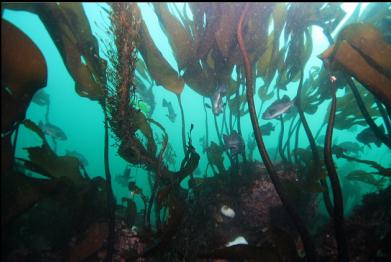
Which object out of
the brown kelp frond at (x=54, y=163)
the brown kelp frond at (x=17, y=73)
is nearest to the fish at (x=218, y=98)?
the brown kelp frond at (x=54, y=163)

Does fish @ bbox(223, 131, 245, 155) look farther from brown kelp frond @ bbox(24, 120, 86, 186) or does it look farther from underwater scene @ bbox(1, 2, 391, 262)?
brown kelp frond @ bbox(24, 120, 86, 186)

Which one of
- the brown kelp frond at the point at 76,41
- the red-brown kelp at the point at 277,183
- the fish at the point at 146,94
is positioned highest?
the fish at the point at 146,94

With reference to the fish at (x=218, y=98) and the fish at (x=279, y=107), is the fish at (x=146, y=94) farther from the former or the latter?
the fish at (x=279, y=107)

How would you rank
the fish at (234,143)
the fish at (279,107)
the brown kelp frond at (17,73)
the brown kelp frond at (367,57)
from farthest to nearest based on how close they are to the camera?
the fish at (279,107) < the fish at (234,143) < the brown kelp frond at (367,57) < the brown kelp frond at (17,73)

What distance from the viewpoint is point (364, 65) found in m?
2.24

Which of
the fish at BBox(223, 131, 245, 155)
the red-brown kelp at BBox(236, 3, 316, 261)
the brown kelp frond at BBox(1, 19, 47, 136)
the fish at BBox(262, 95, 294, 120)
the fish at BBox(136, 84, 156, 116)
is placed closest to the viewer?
the brown kelp frond at BBox(1, 19, 47, 136)

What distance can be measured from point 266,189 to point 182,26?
9.08ft

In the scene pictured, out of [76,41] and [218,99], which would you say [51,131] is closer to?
[76,41]

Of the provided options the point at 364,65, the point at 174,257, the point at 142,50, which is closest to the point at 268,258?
the point at 174,257

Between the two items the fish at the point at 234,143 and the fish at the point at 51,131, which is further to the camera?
the fish at the point at 51,131

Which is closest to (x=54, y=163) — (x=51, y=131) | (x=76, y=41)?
(x=76, y=41)

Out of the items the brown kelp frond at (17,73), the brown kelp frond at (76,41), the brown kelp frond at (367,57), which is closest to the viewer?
the brown kelp frond at (17,73)

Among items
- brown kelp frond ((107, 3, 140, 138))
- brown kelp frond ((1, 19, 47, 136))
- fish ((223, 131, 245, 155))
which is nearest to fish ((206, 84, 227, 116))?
fish ((223, 131, 245, 155))

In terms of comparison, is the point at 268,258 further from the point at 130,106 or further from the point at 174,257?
the point at 130,106
